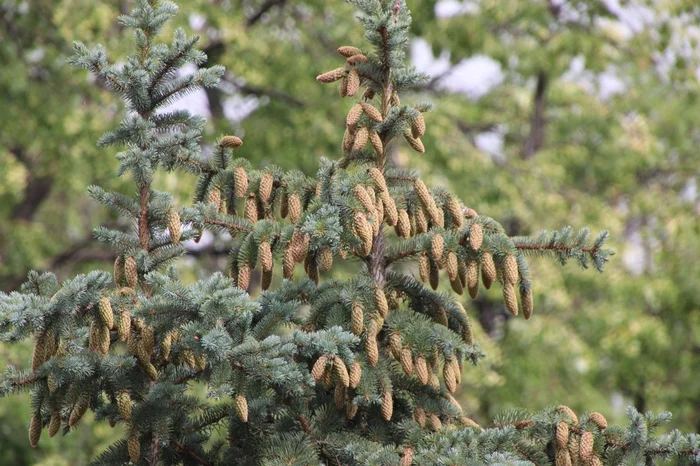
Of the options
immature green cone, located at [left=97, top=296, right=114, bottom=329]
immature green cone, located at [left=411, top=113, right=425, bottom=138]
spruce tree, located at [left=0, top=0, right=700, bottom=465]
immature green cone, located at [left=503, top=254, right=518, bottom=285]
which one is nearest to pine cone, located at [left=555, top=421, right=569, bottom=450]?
spruce tree, located at [left=0, top=0, right=700, bottom=465]

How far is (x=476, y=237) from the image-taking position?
10.5 feet

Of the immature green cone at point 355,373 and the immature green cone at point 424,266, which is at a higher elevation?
the immature green cone at point 424,266

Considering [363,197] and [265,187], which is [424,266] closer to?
[363,197]

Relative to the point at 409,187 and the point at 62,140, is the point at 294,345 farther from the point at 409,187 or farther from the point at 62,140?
the point at 62,140

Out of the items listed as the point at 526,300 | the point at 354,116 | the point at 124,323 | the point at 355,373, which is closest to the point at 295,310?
the point at 355,373

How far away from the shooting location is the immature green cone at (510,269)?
10.6ft

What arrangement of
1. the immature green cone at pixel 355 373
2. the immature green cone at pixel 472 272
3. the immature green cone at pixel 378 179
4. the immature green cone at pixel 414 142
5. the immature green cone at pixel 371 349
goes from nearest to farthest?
the immature green cone at pixel 355 373
the immature green cone at pixel 371 349
the immature green cone at pixel 378 179
the immature green cone at pixel 472 272
the immature green cone at pixel 414 142

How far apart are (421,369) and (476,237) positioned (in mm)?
451

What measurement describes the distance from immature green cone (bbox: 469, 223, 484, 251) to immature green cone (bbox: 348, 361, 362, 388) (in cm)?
53

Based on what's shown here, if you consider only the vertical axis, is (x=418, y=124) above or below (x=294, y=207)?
above

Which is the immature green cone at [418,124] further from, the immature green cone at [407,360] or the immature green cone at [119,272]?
the immature green cone at [119,272]

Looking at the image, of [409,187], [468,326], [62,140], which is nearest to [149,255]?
[409,187]

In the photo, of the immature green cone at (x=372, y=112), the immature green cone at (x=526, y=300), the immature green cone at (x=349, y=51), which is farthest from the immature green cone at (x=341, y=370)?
the immature green cone at (x=349, y=51)

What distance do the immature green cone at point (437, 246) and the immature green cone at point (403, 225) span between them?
0.11 meters
